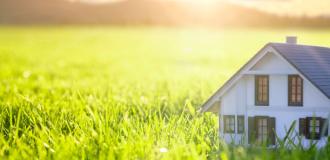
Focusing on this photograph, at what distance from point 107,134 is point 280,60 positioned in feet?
6.83

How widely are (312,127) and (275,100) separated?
612 mm

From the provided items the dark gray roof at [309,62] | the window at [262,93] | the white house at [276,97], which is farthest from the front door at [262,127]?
the dark gray roof at [309,62]

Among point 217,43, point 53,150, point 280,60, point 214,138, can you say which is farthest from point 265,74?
point 217,43

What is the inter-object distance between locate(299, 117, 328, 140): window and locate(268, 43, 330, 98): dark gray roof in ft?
1.16

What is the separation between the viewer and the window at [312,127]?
7852mm

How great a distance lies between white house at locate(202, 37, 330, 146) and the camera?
789 centimetres

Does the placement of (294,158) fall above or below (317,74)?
below

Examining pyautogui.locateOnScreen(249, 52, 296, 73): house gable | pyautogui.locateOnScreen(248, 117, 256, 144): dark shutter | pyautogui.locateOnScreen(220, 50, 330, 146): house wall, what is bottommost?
pyautogui.locateOnScreen(248, 117, 256, 144): dark shutter

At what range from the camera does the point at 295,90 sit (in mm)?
8055

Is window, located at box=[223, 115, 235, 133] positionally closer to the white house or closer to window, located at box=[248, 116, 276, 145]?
the white house

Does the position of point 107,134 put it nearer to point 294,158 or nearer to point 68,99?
point 294,158

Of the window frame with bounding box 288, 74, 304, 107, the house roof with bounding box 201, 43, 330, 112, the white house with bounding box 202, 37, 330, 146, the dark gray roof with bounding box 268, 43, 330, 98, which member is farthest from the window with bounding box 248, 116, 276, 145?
the dark gray roof with bounding box 268, 43, 330, 98

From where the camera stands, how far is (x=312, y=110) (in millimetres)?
7930

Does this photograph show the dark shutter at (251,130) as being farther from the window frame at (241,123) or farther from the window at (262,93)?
the window at (262,93)
